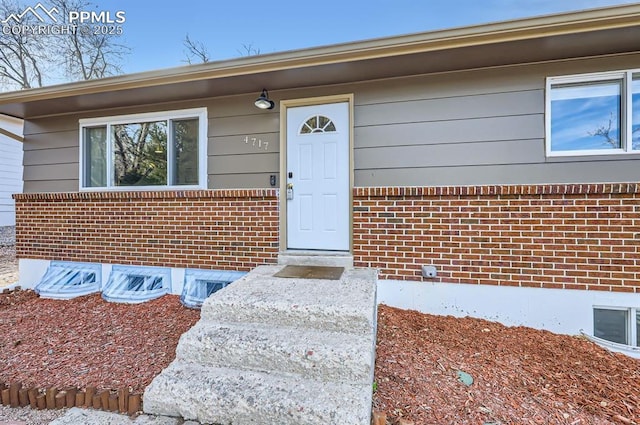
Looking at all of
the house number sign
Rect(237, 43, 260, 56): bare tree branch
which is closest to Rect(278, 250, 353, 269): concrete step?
the house number sign

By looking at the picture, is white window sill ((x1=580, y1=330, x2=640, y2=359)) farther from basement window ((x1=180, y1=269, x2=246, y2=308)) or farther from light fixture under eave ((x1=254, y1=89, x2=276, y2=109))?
light fixture under eave ((x1=254, y1=89, x2=276, y2=109))

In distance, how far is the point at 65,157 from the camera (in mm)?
4359

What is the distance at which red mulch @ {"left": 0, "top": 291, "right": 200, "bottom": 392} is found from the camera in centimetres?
212

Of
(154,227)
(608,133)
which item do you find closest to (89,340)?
(154,227)

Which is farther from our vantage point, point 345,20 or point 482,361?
point 345,20

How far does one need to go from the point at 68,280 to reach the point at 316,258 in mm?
3464

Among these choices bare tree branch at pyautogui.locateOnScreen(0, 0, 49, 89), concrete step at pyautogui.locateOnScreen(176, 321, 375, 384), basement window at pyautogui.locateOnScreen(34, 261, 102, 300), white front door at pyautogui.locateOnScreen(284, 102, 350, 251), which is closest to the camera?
concrete step at pyautogui.locateOnScreen(176, 321, 375, 384)

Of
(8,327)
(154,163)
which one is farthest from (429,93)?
(8,327)

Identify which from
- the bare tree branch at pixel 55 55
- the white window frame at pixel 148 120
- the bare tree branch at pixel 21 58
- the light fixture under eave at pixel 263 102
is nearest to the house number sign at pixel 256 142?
the light fixture under eave at pixel 263 102

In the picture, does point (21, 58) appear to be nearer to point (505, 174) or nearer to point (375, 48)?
point (375, 48)

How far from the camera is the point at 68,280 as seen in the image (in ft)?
13.4

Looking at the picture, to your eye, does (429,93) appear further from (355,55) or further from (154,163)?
(154,163)

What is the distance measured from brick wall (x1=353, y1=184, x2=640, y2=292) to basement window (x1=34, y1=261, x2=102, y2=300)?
352 cm

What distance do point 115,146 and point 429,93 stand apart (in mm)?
4184
